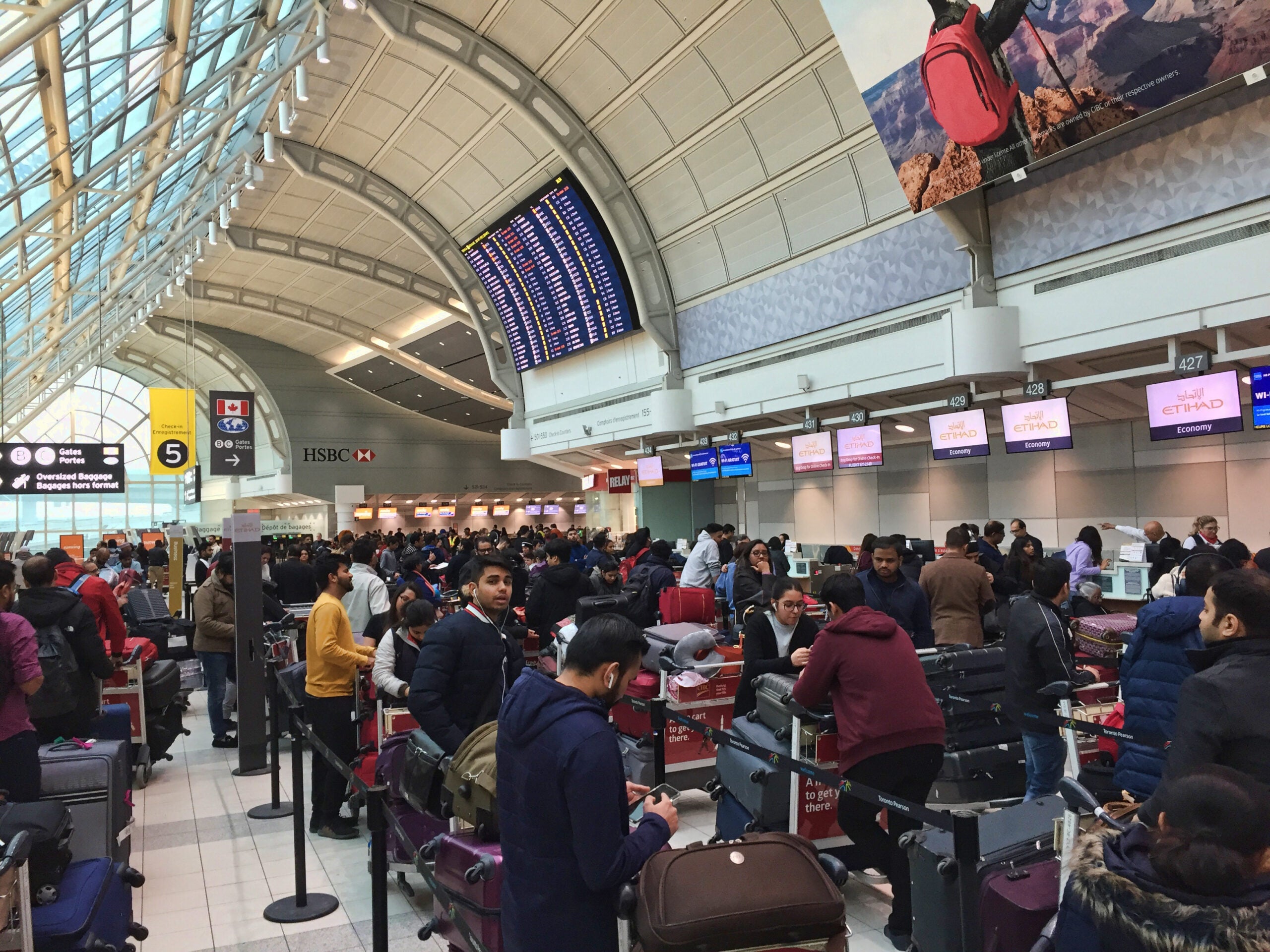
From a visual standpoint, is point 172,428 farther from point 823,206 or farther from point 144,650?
point 823,206

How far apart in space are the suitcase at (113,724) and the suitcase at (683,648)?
3.55 meters

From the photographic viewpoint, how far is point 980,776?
20.0 ft

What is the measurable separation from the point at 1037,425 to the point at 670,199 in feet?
24.7

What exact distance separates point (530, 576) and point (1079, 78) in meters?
9.05

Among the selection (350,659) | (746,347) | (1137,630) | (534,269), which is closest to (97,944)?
(350,659)

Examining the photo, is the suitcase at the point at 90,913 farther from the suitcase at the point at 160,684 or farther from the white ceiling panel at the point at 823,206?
the white ceiling panel at the point at 823,206

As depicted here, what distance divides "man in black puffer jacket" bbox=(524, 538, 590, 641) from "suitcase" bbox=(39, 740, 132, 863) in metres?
4.45

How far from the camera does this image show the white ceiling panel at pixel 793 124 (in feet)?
40.1

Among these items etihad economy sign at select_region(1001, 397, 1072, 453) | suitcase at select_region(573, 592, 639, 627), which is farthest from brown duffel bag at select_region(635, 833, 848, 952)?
etihad economy sign at select_region(1001, 397, 1072, 453)

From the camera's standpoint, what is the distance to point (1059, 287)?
32.5ft

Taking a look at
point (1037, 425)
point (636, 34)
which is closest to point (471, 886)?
point (1037, 425)

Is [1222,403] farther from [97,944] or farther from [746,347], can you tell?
[97,944]

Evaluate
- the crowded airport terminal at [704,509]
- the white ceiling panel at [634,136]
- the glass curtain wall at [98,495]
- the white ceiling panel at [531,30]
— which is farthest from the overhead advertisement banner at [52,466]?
the glass curtain wall at [98,495]

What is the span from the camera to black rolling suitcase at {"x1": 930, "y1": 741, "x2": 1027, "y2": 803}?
6035 millimetres
